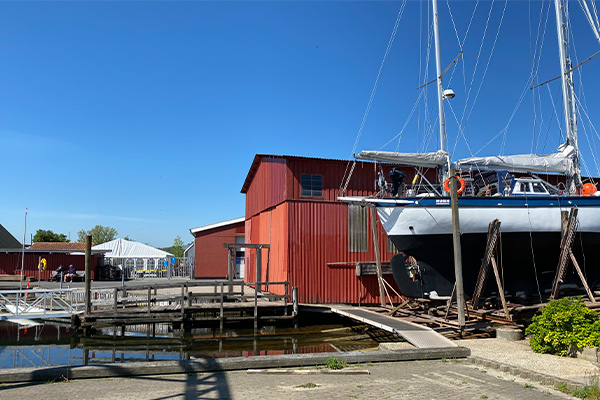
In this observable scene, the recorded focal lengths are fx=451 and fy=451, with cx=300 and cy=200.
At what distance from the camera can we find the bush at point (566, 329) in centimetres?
928

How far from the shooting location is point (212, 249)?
33.8m

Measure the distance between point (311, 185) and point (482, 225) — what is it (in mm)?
7321

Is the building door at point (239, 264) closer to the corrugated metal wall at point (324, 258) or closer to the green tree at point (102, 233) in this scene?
the corrugated metal wall at point (324, 258)

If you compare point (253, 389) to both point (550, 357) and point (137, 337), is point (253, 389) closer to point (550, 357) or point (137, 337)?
point (550, 357)

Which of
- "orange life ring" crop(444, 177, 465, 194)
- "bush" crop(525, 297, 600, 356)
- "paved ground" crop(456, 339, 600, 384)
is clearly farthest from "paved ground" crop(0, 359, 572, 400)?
"orange life ring" crop(444, 177, 465, 194)

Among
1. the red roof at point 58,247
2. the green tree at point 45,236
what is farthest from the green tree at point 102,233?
the red roof at point 58,247

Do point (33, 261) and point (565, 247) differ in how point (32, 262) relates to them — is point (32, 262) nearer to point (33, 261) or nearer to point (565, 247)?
point (33, 261)

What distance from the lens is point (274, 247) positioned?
21.2 metres

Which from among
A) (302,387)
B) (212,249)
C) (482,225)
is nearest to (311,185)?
(482,225)

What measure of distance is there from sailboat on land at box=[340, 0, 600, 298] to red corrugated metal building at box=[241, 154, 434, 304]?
9.41 feet

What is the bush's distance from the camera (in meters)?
9.28

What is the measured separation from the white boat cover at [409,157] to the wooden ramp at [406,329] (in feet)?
18.6

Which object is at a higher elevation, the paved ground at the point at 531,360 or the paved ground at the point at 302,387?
the paved ground at the point at 302,387

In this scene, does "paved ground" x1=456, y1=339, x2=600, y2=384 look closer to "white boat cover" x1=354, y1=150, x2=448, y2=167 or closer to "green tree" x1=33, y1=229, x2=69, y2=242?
"white boat cover" x1=354, y1=150, x2=448, y2=167
